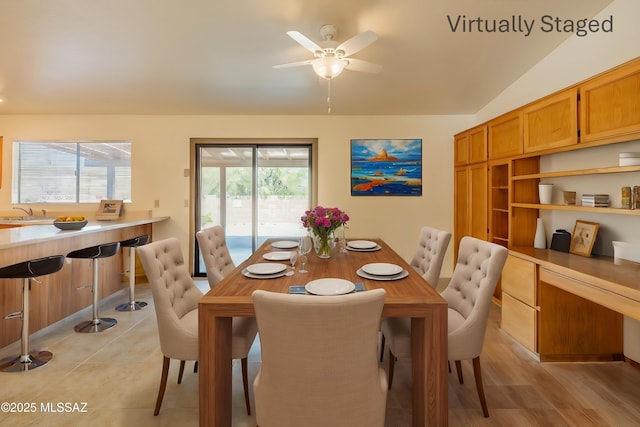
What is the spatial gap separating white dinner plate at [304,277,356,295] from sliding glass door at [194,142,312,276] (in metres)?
3.02

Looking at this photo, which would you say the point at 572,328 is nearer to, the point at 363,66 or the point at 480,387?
the point at 480,387

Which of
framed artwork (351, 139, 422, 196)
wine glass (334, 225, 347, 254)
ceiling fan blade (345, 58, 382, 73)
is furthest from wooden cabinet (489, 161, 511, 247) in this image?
wine glass (334, 225, 347, 254)

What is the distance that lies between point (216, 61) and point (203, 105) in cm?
126

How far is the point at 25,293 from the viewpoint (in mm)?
2119

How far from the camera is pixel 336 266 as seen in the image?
1945 millimetres

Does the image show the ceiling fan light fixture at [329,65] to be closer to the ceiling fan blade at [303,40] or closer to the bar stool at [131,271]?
the ceiling fan blade at [303,40]

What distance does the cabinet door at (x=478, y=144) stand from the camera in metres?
3.44

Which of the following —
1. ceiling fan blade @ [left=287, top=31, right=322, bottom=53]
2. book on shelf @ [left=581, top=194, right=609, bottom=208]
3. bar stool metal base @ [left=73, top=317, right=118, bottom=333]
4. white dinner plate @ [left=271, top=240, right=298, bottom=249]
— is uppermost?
ceiling fan blade @ [left=287, top=31, right=322, bottom=53]

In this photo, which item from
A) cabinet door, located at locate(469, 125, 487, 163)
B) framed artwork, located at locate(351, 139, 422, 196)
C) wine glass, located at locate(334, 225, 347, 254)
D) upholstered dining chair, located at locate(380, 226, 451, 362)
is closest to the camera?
upholstered dining chair, located at locate(380, 226, 451, 362)

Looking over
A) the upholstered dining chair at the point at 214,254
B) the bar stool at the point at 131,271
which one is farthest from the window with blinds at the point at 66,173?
the upholstered dining chair at the point at 214,254

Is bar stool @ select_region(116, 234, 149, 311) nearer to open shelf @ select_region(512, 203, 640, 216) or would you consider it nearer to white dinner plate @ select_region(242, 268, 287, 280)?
white dinner plate @ select_region(242, 268, 287, 280)

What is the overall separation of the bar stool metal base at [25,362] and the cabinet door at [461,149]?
469 centimetres

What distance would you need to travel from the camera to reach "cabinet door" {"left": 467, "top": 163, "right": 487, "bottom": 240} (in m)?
3.50

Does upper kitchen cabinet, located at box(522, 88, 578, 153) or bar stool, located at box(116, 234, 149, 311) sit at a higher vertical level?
upper kitchen cabinet, located at box(522, 88, 578, 153)
